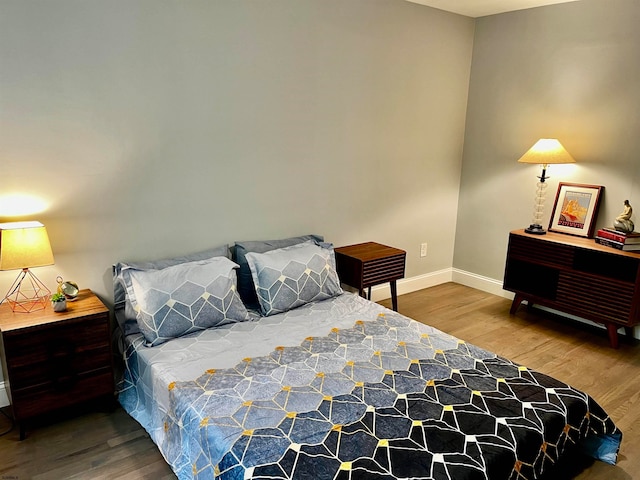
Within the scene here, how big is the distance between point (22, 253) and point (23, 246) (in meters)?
0.03

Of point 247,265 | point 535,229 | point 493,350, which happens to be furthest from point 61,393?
point 535,229

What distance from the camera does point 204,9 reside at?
2707 mm

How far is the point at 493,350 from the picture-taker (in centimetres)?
324

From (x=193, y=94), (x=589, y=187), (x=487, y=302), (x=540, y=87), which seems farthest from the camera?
(x=487, y=302)

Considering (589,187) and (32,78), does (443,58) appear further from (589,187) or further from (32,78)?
(32,78)

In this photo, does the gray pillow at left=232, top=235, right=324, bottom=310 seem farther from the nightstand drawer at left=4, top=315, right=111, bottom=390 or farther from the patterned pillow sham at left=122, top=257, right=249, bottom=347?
the nightstand drawer at left=4, top=315, right=111, bottom=390

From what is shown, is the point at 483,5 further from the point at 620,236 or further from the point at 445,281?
the point at 445,281

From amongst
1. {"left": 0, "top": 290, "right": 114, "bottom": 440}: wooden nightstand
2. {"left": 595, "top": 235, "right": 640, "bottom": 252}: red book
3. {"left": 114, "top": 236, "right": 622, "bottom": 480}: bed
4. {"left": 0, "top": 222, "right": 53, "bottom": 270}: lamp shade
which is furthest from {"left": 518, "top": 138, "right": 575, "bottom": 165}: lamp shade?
{"left": 0, "top": 222, "right": 53, "bottom": 270}: lamp shade

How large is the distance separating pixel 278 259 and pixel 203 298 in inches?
22.8

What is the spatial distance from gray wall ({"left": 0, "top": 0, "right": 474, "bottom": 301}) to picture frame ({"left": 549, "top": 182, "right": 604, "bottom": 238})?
3.66ft

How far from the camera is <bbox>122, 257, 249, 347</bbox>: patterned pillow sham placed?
7.89 ft

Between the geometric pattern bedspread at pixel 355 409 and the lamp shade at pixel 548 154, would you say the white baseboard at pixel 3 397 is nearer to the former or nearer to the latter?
the geometric pattern bedspread at pixel 355 409

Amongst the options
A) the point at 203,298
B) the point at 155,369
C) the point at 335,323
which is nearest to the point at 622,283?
the point at 335,323

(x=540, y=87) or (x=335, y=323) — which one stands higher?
(x=540, y=87)
